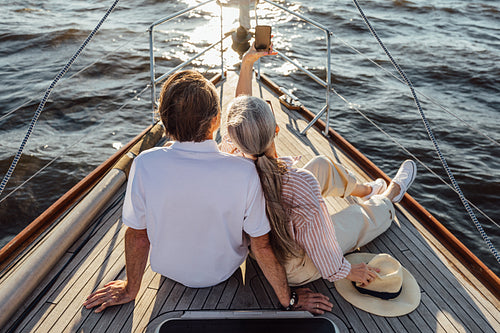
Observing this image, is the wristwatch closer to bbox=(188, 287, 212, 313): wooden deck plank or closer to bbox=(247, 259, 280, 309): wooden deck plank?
bbox=(247, 259, 280, 309): wooden deck plank

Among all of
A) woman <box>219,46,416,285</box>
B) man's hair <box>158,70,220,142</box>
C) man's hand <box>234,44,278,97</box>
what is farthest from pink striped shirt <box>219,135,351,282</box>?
man's hand <box>234,44,278,97</box>

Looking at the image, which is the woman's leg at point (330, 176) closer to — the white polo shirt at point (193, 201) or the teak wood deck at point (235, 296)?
the teak wood deck at point (235, 296)

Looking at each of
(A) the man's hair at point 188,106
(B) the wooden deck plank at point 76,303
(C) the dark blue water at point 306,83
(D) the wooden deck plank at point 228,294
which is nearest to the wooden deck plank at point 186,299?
(D) the wooden deck plank at point 228,294

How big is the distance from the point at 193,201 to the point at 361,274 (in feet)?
2.59

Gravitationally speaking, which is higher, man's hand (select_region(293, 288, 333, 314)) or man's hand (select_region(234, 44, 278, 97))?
man's hand (select_region(234, 44, 278, 97))

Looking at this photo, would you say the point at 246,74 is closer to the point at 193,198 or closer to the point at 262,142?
the point at 262,142

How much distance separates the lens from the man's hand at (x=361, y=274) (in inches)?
68.4

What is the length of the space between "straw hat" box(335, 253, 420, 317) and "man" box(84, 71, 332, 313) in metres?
0.34

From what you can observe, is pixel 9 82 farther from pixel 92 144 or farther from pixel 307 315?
pixel 307 315

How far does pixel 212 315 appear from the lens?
1.64 metres

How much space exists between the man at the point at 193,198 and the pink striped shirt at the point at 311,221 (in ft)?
0.44

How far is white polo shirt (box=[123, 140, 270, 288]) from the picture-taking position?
4.55 ft

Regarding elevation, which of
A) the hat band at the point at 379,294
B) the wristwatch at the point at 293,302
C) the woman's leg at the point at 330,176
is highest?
the woman's leg at the point at 330,176

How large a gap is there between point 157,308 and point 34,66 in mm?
7043
